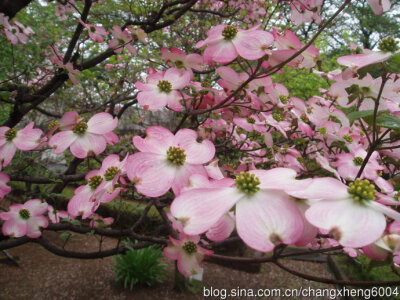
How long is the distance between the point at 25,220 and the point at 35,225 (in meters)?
0.04

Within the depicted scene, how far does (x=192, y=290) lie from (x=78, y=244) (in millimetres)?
1880

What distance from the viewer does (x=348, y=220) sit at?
1.07 feet

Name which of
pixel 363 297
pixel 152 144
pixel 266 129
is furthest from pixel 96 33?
pixel 363 297

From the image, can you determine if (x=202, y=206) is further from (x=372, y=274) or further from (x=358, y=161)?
(x=372, y=274)

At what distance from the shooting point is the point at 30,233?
920 millimetres

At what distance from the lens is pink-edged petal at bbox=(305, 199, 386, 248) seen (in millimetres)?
304

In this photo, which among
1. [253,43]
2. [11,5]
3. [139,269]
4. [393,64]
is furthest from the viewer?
[139,269]

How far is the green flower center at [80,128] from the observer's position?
0.66m

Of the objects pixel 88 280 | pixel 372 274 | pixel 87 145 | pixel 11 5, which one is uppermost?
pixel 11 5

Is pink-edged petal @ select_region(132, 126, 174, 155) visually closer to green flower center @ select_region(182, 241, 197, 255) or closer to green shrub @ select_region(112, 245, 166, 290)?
green flower center @ select_region(182, 241, 197, 255)

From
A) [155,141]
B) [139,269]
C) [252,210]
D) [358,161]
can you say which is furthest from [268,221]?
[139,269]

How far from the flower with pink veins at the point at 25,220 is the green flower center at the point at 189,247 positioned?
2.03 ft

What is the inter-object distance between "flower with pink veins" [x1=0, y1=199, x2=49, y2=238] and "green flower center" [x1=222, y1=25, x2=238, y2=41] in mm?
852

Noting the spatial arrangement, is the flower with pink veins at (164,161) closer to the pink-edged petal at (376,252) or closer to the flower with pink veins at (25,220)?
the pink-edged petal at (376,252)
